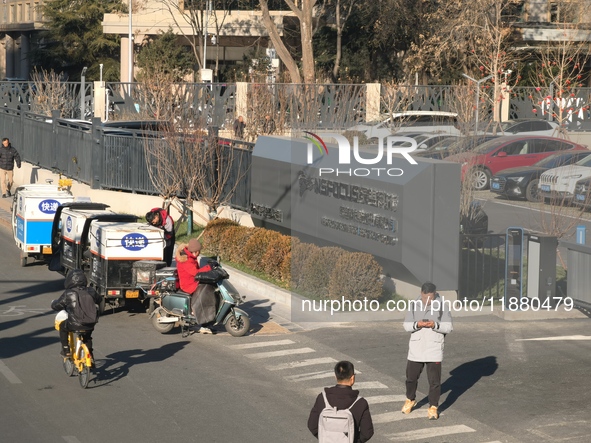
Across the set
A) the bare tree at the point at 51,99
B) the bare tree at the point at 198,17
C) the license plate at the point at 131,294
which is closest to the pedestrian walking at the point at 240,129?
the bare tree at the point at 51,99

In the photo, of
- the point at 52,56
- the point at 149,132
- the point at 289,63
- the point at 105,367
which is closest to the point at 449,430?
the point at 105,367

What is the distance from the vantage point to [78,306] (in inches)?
479

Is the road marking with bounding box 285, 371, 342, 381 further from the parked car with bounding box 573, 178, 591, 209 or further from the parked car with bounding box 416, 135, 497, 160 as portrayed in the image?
the parked car with bounding box 416, 135, 497, 160

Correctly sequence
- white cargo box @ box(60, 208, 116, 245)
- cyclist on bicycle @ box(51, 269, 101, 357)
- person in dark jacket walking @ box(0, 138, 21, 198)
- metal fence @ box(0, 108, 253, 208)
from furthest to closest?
person in dark jacket walking @ box(0, 138, 21, 198) < metal fence @ box(0, 108, 253, 208) < white cargo box @ box(60, 208, 116, 245) < cyclist on bicycle @ box(51, 269, 101, 357)

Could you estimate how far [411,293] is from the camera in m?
16.8

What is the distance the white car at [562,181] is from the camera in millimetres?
20019

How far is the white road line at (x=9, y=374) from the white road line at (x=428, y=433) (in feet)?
15.2

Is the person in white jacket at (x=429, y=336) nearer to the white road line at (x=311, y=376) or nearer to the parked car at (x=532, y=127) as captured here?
the white road line at (x=311, y=376)

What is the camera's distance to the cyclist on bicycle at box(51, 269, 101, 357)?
478 inches

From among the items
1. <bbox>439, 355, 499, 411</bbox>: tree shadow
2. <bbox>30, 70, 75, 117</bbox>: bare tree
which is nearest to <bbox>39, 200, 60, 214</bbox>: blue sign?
<bbox>439, 355, 499, 411</bbox>: tree shadow

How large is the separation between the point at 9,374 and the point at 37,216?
23.1 ft

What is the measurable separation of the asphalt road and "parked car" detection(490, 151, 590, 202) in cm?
1064

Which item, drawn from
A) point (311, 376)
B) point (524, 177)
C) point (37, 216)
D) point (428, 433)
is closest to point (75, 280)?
point (311, 376)

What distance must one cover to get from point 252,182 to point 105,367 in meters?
9.97
